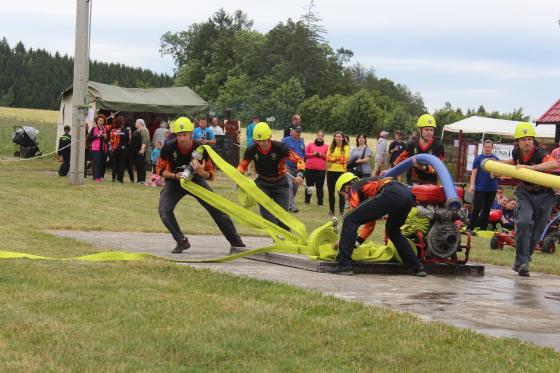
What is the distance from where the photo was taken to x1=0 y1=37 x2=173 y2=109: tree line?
109 meters

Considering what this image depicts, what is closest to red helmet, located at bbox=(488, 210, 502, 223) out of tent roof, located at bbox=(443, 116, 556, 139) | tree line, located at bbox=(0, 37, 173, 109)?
tent roof, located at bbox=(443, 116, 556, 139)

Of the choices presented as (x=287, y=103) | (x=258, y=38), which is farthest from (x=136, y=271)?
(x=258, y=38)

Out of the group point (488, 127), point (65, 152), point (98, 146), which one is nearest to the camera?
point (98, 146)

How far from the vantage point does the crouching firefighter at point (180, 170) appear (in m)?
13.5

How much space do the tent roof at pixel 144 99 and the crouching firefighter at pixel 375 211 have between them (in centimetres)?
2215

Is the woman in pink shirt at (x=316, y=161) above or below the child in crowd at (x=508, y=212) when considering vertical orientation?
above

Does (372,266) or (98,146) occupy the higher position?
(98,146)

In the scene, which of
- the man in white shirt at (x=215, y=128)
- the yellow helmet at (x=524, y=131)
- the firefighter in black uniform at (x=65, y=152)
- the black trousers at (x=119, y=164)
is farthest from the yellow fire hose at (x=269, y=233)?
the man in white shirt at (x=215, y=128)

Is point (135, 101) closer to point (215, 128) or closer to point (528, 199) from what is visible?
point (215, 128)

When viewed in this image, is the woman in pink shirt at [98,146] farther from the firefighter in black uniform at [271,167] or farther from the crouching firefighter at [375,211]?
the crouching firefighter at [375,211]

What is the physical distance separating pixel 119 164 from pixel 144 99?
6938 millimetres

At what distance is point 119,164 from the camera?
28.6m

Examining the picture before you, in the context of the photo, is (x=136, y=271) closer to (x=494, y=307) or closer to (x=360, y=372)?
(x=494, y=307)

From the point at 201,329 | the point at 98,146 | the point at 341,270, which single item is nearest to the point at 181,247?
the point at 341,270
